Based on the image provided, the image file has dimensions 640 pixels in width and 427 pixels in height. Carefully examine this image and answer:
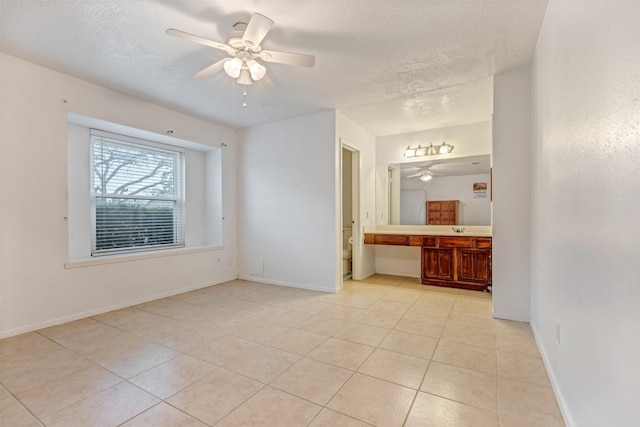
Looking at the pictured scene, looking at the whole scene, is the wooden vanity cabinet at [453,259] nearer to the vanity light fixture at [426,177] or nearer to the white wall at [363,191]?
the white wall at [363,191]

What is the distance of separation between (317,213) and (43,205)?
9.83 feet

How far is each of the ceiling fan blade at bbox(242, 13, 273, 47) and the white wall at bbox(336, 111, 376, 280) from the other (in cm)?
225

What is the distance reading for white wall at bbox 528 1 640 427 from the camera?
90 centimetres

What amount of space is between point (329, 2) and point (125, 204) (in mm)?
3638

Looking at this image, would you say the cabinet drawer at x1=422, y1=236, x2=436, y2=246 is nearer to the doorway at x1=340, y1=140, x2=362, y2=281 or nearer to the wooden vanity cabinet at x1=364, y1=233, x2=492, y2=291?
the wooden vanity cabinet at x1=364, y1=233, x2=492, y2=291

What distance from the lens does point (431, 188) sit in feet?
15.9

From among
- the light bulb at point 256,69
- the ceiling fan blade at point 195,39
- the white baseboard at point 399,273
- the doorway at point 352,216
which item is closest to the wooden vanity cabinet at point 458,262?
the white baseboard at point 399,273

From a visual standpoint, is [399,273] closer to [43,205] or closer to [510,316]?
[510,316]

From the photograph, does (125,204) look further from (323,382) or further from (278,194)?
(323,382)

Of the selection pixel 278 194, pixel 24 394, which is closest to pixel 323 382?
pixel 24 394

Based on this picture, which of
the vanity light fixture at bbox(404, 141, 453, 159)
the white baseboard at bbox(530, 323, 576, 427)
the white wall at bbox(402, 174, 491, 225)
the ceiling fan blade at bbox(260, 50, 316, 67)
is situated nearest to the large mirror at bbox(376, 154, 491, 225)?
the white wall at bbox(402, 174, 491, 225)

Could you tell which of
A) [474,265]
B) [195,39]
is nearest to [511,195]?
[474,265]

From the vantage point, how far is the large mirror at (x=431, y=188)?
445 cm

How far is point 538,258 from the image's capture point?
2424mm
